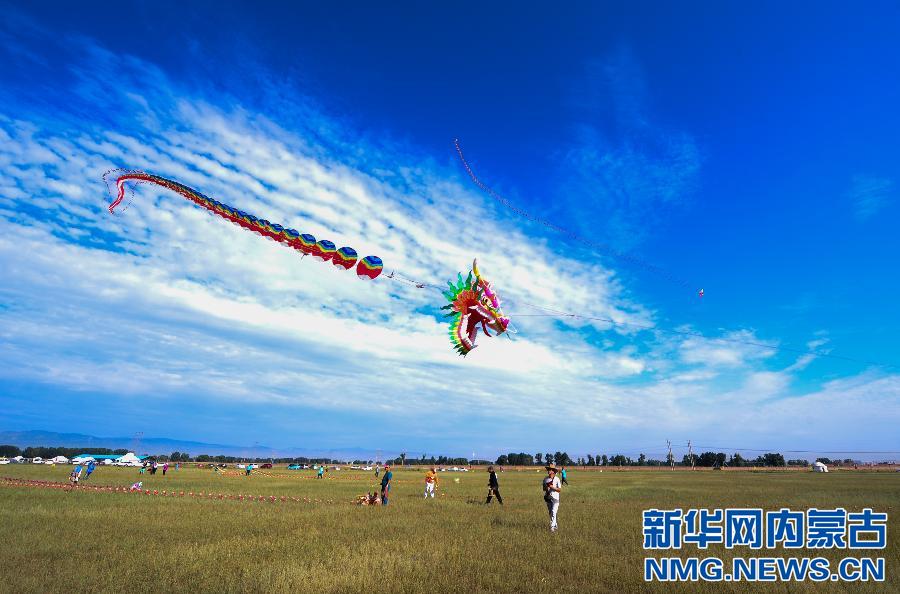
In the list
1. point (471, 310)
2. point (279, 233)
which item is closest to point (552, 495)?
point (471, 310)

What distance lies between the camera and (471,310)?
52.5 feet

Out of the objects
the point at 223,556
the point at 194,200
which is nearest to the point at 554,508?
the point at 223,556

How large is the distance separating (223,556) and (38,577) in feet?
10.7

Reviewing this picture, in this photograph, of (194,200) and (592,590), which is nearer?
(592,590)

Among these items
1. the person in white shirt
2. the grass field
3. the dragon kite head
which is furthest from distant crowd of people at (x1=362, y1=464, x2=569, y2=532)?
the dragon kite head

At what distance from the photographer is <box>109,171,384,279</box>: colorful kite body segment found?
44.0 ft

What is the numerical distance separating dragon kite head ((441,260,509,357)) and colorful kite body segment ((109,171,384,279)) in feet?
10.1

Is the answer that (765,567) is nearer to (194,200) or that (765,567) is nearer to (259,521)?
(259,521)

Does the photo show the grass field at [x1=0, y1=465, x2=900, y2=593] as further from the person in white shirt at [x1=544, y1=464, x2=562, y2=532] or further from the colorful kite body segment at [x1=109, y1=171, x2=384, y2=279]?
the colorful kite body segment at [x1=109, y1=171, x2=384, y2=279]

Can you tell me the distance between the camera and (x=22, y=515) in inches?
669

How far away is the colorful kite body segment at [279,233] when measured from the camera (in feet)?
44.0

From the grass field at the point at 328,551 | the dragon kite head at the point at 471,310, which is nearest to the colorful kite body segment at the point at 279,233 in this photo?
the dragon kite head at the point at 471,310

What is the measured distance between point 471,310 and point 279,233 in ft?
20.4

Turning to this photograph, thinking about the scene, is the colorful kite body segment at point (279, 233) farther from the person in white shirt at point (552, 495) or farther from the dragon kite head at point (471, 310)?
the person in white shirt at point (552, 495)
